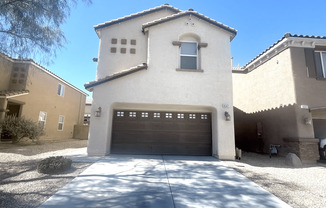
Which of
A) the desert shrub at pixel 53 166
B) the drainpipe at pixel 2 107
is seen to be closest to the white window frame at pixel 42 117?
the drainpipe at pixel 2 107

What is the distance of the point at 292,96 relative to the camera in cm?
946

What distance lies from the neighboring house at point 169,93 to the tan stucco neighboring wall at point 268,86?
3.48 metres

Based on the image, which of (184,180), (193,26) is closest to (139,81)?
(193,26)

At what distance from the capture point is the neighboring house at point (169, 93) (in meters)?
8.66

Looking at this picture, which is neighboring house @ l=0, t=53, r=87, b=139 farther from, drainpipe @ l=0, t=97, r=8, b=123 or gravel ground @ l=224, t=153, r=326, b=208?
gravel ground @ l=224, t=153, r=326, b=208

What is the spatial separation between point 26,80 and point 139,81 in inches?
457

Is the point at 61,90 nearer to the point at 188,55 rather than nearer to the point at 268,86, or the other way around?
the point at 188,55

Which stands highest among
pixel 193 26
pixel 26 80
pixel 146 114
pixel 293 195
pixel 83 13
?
pixel 193 26

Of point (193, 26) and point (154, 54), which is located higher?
point (193, 26)

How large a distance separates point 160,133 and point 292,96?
7552 millimetres

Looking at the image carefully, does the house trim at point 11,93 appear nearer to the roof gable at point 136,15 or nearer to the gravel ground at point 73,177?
the gravel ground at point 73,177

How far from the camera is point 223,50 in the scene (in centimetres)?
963

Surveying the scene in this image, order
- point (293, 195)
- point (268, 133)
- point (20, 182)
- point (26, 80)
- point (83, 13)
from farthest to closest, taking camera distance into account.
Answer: point (26, 80)
point (268, 133)
point (83, 13)
point (20, 182)
point (293, 195)

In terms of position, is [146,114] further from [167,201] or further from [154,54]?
[167,201]
